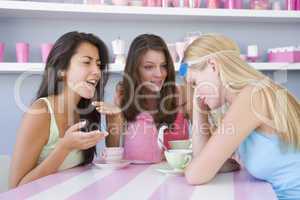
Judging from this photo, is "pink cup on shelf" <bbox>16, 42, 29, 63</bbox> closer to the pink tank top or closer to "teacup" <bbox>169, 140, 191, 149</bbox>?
the pink tank top

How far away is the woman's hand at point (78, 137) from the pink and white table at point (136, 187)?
0.35 feet

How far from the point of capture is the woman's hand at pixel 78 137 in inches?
43.4

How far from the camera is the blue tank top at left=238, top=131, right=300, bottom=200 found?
0.95 meters

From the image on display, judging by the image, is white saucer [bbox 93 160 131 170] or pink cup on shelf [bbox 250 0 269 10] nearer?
white saucer [bbox 93 160 131 170]

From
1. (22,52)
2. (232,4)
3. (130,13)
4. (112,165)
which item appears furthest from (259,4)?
(112,165)

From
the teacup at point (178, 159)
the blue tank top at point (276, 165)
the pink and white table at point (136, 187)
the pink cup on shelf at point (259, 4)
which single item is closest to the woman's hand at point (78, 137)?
the pink and white table at point (136, 187)

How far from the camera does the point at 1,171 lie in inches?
→ 55.6

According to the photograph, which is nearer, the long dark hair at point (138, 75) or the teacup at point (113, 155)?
the teacup at point (113, 155)

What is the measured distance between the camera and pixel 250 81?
100cm

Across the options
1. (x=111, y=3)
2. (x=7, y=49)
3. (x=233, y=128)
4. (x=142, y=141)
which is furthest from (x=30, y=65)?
(x=233, y=128)

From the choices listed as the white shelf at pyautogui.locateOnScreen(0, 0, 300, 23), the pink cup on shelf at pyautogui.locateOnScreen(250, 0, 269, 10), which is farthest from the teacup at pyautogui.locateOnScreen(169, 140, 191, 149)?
the pink cup on shelf at pyautogui.locateOnScreen(250, 0, 269, 10)

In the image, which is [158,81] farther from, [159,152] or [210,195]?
[210,195]

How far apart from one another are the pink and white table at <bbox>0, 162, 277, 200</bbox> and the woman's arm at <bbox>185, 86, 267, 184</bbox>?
0.03 meters

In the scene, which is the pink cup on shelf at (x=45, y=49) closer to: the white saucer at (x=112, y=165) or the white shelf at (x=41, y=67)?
the white shelf at (x=41, y=67)
